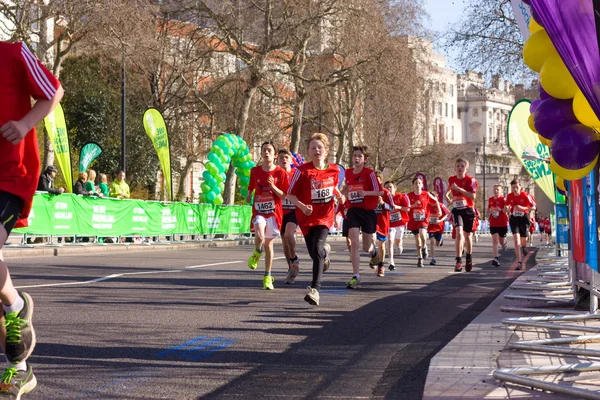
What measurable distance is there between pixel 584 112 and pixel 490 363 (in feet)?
5.27

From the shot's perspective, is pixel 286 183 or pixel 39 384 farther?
pixel 286 183

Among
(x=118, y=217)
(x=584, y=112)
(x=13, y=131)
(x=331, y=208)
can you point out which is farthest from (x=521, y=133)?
(x=118, y=217)

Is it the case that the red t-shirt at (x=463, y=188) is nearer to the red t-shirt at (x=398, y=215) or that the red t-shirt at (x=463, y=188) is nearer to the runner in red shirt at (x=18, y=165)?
the red t-shirt at (x=398, y=215)

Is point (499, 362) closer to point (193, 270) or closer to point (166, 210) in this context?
point (193, 270)

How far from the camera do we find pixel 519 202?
22.8 meters

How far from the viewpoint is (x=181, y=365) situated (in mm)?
6680

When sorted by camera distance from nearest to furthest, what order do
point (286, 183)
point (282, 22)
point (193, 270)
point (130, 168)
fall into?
point (286, 183)
point (193, 270)
point (282, 22)
point (130, 168)

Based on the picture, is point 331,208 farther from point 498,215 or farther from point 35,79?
point 498,215

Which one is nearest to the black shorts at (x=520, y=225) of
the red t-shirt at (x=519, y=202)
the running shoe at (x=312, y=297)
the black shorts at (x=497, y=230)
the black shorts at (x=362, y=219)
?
the red t-shirt at (x=519, y=202)

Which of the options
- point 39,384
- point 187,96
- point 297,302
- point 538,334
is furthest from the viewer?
point 187,96

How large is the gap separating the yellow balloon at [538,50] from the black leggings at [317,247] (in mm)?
4496

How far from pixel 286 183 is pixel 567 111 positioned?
24.9 feet

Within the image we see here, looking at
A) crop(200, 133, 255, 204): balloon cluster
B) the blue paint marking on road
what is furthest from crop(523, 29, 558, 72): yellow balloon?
crop(200, 133, 255, 204): balloon cluster

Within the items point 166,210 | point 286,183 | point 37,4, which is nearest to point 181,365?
point 286,183
